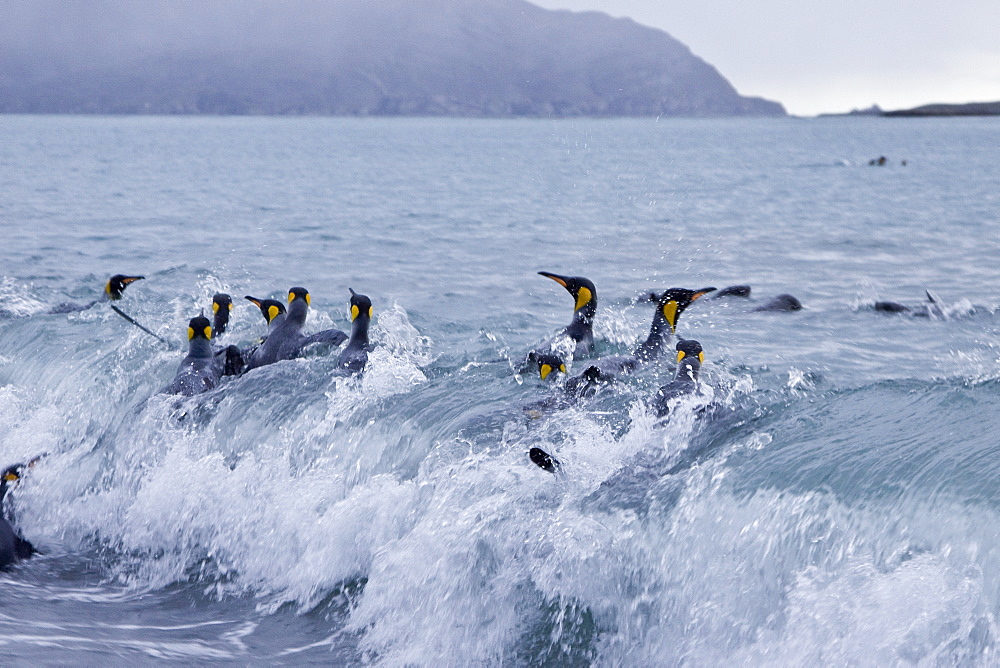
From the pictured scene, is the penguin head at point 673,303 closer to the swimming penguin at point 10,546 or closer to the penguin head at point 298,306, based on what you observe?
the penguin head at point 298,306

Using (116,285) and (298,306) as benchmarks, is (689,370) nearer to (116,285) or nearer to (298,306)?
(298,306)

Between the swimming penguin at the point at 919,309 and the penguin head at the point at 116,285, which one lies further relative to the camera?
the penguin head at the point at 116,285

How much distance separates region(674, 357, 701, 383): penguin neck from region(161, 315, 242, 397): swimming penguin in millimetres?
→ 4290

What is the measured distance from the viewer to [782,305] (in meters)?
13.9

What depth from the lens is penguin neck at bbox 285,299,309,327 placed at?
10.8m

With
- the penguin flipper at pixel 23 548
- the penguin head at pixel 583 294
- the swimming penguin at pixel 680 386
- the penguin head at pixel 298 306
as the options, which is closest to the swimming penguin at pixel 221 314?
the penguin head at pixel 298 306

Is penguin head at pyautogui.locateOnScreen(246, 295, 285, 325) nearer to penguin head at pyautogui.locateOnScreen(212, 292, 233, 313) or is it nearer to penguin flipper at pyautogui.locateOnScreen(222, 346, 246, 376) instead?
penguin head at pyautogui.locateOnScreen(212, 292, 233, 313)

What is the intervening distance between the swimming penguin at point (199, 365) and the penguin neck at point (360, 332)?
1.15m

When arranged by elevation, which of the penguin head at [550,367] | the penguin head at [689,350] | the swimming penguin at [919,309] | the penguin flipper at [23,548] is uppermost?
the penguin head at [689,350]

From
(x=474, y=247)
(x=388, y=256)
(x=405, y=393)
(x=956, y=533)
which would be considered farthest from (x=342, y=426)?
(x=474, y=247)

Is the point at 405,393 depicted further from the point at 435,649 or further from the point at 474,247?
the point at 474,247

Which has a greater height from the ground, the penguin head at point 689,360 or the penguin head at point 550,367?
the penguin head at point 689,360

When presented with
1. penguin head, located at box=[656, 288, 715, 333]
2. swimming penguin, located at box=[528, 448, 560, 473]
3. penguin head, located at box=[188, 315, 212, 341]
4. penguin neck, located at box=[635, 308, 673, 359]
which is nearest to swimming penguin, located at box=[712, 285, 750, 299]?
penguin head, located at box=[656, 288, 715, 333]

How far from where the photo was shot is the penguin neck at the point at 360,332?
32.4ft
